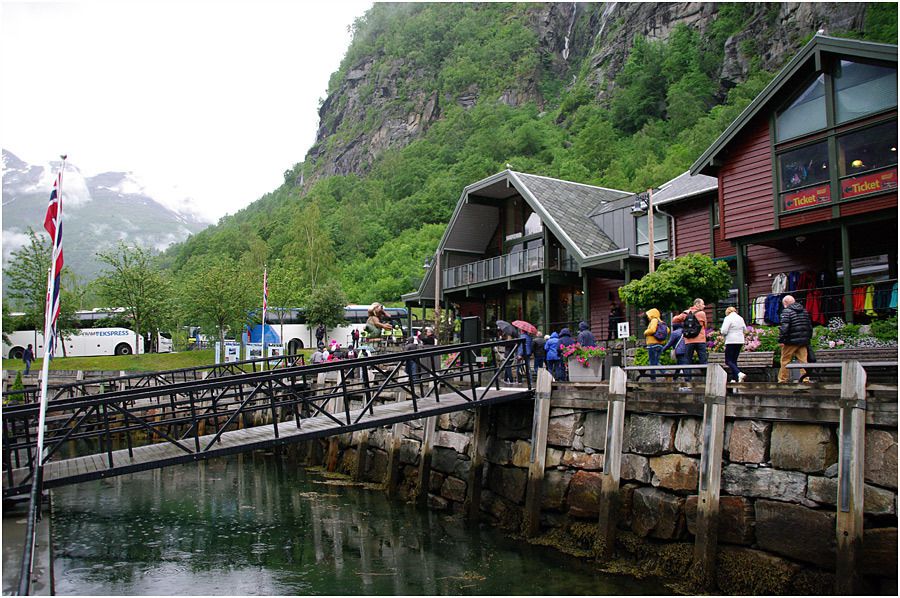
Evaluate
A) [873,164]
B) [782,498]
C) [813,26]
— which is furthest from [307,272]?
[782,498]

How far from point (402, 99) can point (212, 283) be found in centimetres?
10423

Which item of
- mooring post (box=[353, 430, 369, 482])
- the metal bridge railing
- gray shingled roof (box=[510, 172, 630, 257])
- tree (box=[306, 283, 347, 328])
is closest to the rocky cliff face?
gray shingled roof (box=[510, 172, 630, 257])

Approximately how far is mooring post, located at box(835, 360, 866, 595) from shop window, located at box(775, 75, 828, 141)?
454 inches

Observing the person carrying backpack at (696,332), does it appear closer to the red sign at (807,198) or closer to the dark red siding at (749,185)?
the red sign at (807,198)

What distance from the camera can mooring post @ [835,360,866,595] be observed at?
7.74m

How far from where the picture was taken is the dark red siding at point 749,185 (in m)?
18.8

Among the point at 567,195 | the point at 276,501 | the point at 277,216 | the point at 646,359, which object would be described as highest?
the point at 277,216

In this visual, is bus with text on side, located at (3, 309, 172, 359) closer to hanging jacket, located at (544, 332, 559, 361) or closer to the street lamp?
the street lamp

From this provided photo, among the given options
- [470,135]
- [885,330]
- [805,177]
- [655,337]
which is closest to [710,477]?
[655,337]

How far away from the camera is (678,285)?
16719 mm

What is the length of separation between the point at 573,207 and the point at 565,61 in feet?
375

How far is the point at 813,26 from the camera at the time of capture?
220 ft

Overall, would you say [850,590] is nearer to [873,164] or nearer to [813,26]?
[873,164]

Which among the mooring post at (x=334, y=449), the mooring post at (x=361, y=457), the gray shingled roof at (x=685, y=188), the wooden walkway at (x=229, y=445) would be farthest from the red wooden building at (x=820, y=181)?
the mooring post at (x=334, y=449)
